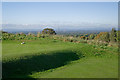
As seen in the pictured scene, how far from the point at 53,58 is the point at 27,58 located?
1.62 metres

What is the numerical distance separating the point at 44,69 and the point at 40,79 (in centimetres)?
114

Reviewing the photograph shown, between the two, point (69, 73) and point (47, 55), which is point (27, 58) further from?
point (69, 73)

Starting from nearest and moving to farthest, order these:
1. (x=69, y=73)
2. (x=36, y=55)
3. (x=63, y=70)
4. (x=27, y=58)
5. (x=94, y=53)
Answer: (x=69, y=73), (x=63, y=70), (x=27, y=58), (x=36, y=55), (x=94, y=53)

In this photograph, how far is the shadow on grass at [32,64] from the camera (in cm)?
557

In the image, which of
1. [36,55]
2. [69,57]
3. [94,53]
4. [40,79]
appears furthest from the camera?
[94,53]

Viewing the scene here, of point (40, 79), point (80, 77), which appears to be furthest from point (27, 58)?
point (80, 77)

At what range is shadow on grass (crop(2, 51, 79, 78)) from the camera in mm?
5574

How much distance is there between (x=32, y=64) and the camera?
21.0 feet

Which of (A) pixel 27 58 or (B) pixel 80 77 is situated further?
(A) pixel 27 58

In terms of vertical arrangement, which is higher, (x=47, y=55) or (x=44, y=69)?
(x=47, y=55)

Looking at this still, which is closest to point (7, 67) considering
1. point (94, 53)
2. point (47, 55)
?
point (47, 55)

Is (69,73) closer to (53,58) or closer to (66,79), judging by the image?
(66,79)

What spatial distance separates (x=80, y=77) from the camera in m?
5.32

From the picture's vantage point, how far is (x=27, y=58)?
6.81 m
